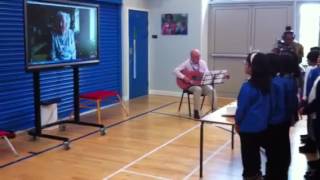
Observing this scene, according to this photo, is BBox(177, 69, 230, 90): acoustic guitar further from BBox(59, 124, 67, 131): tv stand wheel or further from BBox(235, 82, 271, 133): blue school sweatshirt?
BBox(235, 82, 271, 133): blue school sweatshirt

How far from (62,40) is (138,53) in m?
3.65

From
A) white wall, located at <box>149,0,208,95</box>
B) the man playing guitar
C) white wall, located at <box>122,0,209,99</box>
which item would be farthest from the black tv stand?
white wall, located at <box>149,0,208,95</box>

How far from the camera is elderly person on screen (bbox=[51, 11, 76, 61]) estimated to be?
5277mm

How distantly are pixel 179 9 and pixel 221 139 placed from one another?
13.8 ft

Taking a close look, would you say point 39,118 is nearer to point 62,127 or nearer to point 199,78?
point 62,127

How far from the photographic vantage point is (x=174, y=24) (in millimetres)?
9055

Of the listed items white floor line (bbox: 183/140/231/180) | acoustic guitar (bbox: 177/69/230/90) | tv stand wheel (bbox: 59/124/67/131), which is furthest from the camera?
acoustic guitar (bbox: 177/69/230/90)

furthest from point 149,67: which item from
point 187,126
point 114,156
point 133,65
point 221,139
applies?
point 114,156

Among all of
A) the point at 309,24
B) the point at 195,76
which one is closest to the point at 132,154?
the point at 195,76

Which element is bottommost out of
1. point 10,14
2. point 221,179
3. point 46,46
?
point 221,179

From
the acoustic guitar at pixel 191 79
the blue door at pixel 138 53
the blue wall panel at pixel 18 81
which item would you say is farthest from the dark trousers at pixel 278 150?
the blue door at pixel 138 53

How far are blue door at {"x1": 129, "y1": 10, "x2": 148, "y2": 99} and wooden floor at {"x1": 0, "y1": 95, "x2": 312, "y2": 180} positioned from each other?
2.22 m

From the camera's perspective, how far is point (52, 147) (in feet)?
16.9

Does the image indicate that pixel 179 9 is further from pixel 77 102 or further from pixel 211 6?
pixel 77 102
